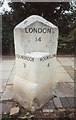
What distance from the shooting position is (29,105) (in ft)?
15.1

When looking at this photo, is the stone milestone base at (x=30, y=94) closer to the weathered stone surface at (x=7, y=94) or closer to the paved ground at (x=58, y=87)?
the paved ground at (x=58, y=87)

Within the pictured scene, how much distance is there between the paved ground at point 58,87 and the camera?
15.9 feet

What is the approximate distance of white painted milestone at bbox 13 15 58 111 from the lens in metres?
4.53

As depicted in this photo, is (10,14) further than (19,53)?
Yes

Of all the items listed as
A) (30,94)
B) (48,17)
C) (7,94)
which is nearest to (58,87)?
(7,94)

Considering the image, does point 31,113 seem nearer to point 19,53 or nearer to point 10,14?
point 19,53

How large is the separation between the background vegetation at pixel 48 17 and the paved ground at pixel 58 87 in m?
1.97

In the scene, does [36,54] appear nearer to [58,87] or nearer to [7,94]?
[7,94]

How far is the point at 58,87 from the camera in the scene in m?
6.07

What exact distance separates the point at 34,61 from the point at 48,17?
743 centimetres

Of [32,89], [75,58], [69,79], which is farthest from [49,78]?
[75,58]

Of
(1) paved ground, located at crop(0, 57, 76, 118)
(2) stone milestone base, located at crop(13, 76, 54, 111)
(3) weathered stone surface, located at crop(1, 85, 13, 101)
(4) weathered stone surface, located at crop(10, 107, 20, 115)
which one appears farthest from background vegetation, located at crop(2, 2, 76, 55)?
(4) weathered stone surface, located at crop(10, 107, 20, 115)

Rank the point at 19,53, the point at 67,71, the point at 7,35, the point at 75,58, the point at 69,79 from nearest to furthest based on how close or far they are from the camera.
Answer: the point at 19,53 < the point at 69,79 < the point at 67,71 < the point at 75,58 < the point at 7,35

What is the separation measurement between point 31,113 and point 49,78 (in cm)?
77
